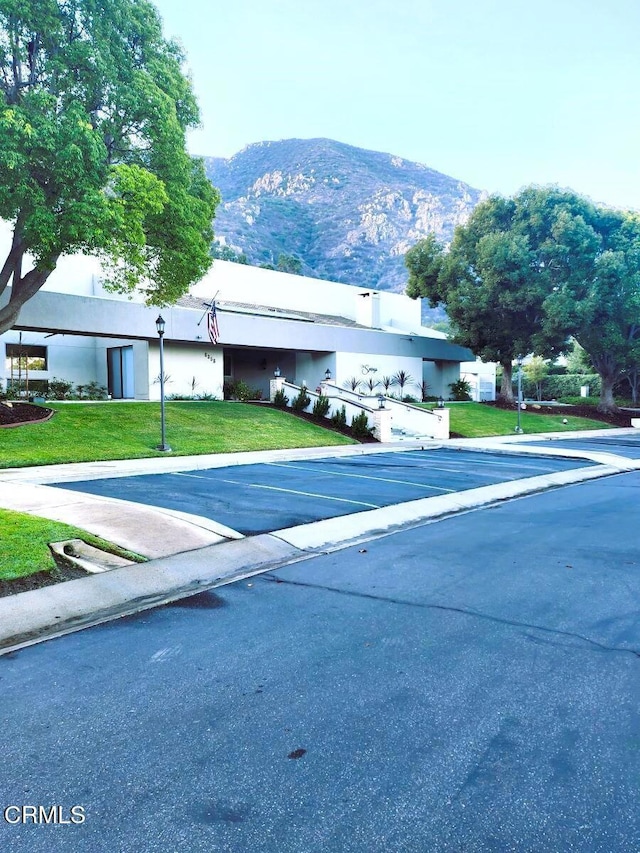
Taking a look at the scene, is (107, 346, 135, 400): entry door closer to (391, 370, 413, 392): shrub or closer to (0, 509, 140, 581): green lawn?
(391, 370, 413, 392): shrub

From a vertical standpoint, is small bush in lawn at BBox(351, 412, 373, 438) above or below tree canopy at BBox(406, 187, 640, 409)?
below

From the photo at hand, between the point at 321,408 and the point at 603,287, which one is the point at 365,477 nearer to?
the point at 321,408

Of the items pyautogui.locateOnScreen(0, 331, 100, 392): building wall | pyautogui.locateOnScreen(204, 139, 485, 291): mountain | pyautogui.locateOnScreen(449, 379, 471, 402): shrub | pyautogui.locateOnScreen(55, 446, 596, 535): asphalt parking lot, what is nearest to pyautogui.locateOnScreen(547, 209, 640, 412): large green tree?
pyautogui.locateOnScreen(449, 379, 471, 402): shrub

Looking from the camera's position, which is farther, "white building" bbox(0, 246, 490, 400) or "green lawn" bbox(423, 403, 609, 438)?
"green lawn" bbox(423, 403, 609, 438)

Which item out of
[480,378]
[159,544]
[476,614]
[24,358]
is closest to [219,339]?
[24,358]

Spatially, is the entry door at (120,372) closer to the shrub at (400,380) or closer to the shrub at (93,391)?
the shrub at (93,391)

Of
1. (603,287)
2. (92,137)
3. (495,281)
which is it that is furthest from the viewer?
(495,281)

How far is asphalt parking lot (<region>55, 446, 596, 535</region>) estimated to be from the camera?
9492 millimetres

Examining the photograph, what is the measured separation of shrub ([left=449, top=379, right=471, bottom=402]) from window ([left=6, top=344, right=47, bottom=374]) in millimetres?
26384

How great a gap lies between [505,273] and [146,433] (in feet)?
81.4

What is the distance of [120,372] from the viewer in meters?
29.3

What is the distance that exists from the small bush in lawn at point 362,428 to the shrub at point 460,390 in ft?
59.9

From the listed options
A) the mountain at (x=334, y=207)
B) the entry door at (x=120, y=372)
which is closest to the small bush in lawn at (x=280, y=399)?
the entry door at (x=120, y=372)

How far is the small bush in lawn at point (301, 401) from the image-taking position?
2825 centimetres
